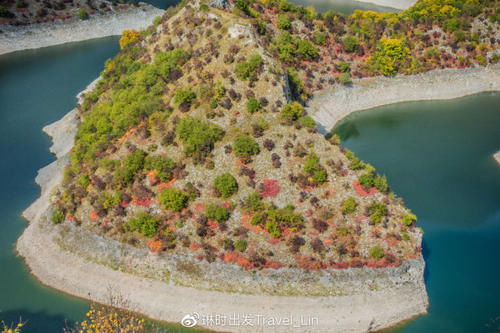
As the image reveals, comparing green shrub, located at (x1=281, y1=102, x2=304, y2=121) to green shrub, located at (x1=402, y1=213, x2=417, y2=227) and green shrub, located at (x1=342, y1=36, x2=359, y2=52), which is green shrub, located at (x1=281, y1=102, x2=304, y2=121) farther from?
green shrub, located at (x1=342, y1=36, x2=359, y2=52)

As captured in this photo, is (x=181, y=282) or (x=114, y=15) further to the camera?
(x=114, y=15)

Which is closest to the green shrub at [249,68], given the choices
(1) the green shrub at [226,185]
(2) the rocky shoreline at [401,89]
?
(1) the green shrub at [226,185]

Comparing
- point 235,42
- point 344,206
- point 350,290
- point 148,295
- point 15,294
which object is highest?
point 235,42

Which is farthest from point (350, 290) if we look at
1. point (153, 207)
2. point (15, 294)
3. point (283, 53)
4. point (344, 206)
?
point (283, 53)

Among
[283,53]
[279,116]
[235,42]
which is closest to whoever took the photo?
[279,116]

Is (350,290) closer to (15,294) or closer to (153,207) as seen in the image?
(153,207)

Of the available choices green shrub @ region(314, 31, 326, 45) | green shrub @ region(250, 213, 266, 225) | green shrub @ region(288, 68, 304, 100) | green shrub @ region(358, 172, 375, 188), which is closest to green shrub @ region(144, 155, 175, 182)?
green shrub @ region(250, 213, 266, 225)

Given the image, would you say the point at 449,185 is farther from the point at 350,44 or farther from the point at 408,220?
the point at 350,44
